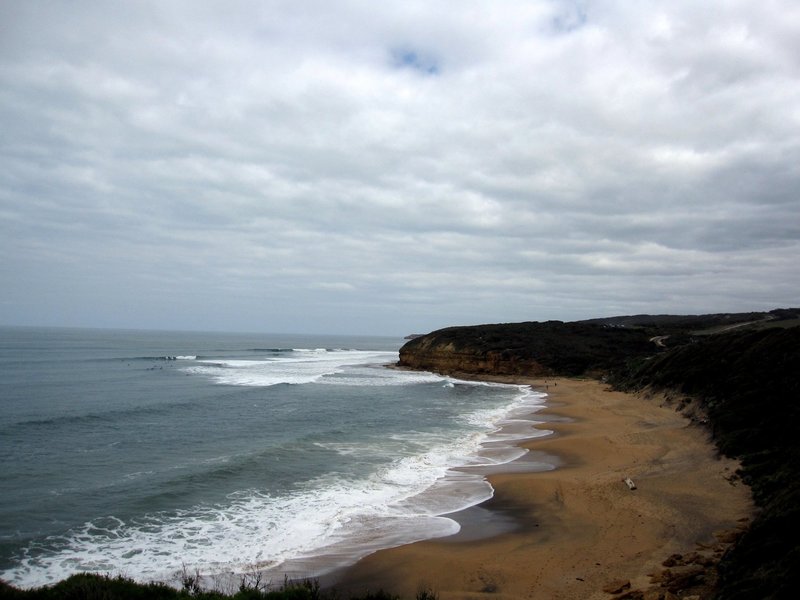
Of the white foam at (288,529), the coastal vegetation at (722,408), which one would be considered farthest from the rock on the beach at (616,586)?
the white foam at (288,529)

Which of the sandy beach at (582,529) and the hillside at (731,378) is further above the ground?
the hillside at (731,378)

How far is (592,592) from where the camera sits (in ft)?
25.0

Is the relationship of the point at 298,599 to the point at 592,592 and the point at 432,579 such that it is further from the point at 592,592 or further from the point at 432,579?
the point at 592,592

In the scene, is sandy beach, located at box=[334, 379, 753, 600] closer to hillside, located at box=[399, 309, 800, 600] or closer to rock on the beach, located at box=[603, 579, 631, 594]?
rock on the beach, located at box=[603, 579, 631, 594]

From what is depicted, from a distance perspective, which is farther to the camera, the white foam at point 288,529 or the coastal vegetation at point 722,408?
the white foam at point 288,529

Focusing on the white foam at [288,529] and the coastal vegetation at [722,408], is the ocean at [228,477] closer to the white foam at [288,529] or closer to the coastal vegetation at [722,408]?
the white foam at [288,529]

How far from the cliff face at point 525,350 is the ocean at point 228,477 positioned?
19192mm

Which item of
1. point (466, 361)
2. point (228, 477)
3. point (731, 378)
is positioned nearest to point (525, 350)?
point (466, 361)

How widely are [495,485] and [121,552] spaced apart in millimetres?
9324

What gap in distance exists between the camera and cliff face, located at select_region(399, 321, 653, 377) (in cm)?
5047

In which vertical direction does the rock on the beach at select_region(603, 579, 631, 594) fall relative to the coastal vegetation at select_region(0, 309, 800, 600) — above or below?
below

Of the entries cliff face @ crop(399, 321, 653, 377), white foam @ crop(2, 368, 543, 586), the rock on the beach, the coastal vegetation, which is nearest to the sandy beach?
the rock on the beach

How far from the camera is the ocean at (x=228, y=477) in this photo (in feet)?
33.1

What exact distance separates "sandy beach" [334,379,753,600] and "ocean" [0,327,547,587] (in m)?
0.92
